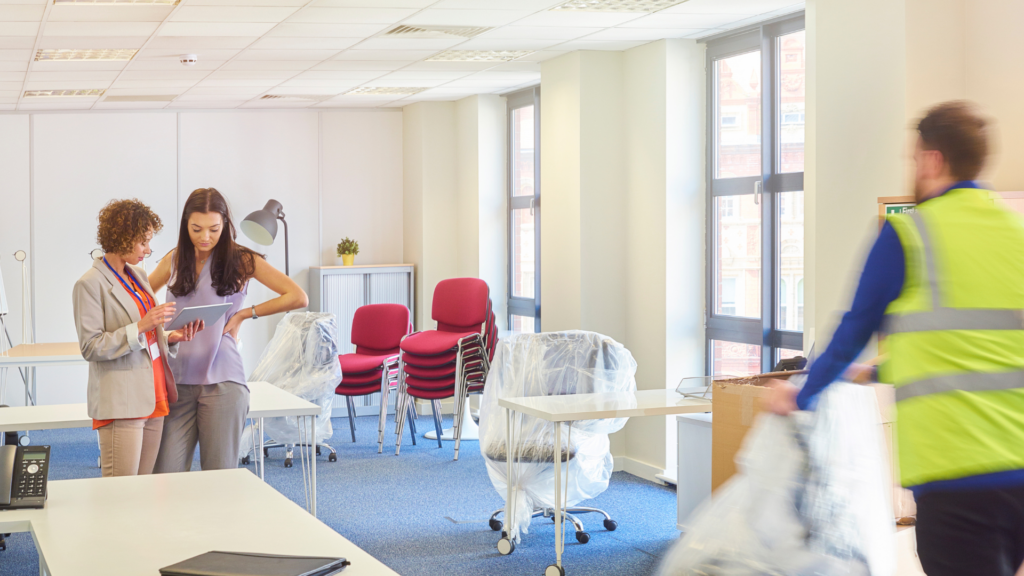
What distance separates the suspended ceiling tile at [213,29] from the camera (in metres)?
4.77

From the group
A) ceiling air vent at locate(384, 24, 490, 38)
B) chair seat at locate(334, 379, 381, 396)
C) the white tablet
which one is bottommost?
chair seat at locate(334, 379, 381, 396)

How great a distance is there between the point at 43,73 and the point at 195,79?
0.94 m

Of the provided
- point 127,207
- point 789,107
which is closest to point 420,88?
point 789,107

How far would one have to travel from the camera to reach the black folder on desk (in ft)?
5.65

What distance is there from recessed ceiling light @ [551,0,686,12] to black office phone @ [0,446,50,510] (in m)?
3.13

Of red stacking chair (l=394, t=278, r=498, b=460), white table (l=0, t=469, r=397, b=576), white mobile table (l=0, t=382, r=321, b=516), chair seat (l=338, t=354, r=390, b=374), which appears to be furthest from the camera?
chair seat (l=338, t=354, r=390, b=374)

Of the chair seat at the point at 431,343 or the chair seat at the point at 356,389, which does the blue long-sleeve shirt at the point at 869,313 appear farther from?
the chair seat at the point at 356,389

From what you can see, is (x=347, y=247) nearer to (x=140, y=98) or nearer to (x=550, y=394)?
(x=140, y=98)

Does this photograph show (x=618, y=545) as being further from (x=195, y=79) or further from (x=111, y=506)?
(x=195, y=79)

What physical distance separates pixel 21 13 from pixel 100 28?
437 millimetres

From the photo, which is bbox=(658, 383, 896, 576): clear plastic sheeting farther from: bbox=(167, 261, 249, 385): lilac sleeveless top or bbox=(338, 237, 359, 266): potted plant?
bbox=(338, 237, 359, 266): potted plant

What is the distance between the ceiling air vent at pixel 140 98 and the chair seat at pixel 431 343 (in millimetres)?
2703

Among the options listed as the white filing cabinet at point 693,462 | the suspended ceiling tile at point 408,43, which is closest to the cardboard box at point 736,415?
the white filing cabinet at point 693,462

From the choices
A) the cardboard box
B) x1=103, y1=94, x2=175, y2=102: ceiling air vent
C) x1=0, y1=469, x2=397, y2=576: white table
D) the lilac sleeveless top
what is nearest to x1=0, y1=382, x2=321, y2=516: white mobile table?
the lilac sleeveless top
